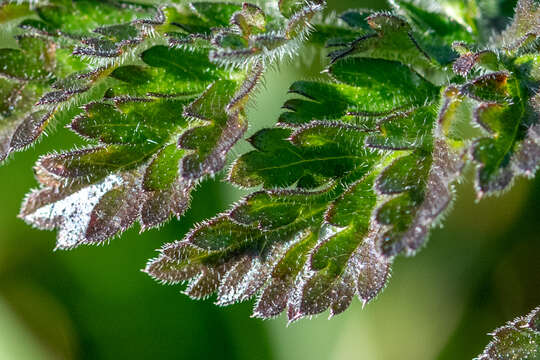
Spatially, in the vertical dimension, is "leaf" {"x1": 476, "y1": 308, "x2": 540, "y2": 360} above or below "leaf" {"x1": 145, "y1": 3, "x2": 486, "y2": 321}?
below

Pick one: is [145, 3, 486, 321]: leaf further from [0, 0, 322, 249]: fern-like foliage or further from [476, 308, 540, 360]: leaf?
[476, 308, 540, 360]: leaf

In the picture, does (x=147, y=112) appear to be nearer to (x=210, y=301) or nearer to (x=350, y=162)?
(x=350, y=162)

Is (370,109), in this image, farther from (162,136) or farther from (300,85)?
(162,136)

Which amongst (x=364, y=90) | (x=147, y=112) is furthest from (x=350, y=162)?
(x=147, y=112)

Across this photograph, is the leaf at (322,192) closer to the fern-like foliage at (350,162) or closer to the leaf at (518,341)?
the fern-like foliage at (350,162)

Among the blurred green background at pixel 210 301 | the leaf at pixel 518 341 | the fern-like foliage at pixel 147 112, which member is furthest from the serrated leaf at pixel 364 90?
the blurred green background at pixel 210 301

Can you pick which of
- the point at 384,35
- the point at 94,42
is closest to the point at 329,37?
the point at 384,35

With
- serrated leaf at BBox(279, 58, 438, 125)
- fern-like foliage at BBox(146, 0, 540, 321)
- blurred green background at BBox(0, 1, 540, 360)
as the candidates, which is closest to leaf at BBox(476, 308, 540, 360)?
fern-like foliage at BBox(146, 0, 540, 321)
